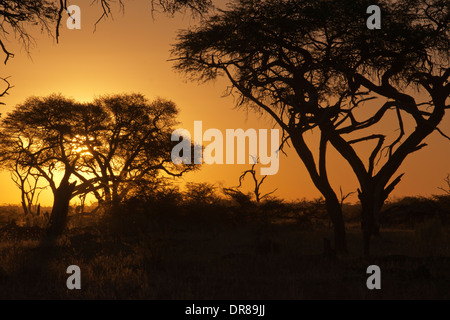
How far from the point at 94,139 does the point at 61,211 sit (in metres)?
7.62

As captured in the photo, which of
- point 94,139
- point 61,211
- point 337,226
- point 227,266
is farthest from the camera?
point 94,139

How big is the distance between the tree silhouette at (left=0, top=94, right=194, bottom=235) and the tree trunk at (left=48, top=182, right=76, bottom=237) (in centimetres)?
182

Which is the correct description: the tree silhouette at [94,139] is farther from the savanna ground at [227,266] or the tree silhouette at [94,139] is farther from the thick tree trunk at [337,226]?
the thick tree trunk at [337,226]

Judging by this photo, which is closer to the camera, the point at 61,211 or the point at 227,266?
the point at 227,266

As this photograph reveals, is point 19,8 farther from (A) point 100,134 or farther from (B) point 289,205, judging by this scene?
(A) point 100,134

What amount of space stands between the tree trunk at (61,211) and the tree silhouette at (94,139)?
71.6 inches

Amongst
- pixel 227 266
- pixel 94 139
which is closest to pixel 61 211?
pixel 94 139

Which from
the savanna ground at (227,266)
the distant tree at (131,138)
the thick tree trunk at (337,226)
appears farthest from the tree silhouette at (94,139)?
the thick tree trunk at (337,226)

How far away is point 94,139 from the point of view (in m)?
31.8

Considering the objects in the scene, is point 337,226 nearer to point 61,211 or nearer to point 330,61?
point 330,61

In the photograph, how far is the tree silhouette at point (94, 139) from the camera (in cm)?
2998

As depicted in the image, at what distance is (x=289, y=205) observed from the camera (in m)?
24.3

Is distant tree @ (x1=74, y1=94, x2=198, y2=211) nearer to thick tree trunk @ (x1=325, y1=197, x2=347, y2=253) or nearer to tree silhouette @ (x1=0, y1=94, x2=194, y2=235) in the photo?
tree silhouette @ (x1=0, y1=94, x2=194, y2=235)

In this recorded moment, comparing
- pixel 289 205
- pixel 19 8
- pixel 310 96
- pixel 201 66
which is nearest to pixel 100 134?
pixel 289 205
